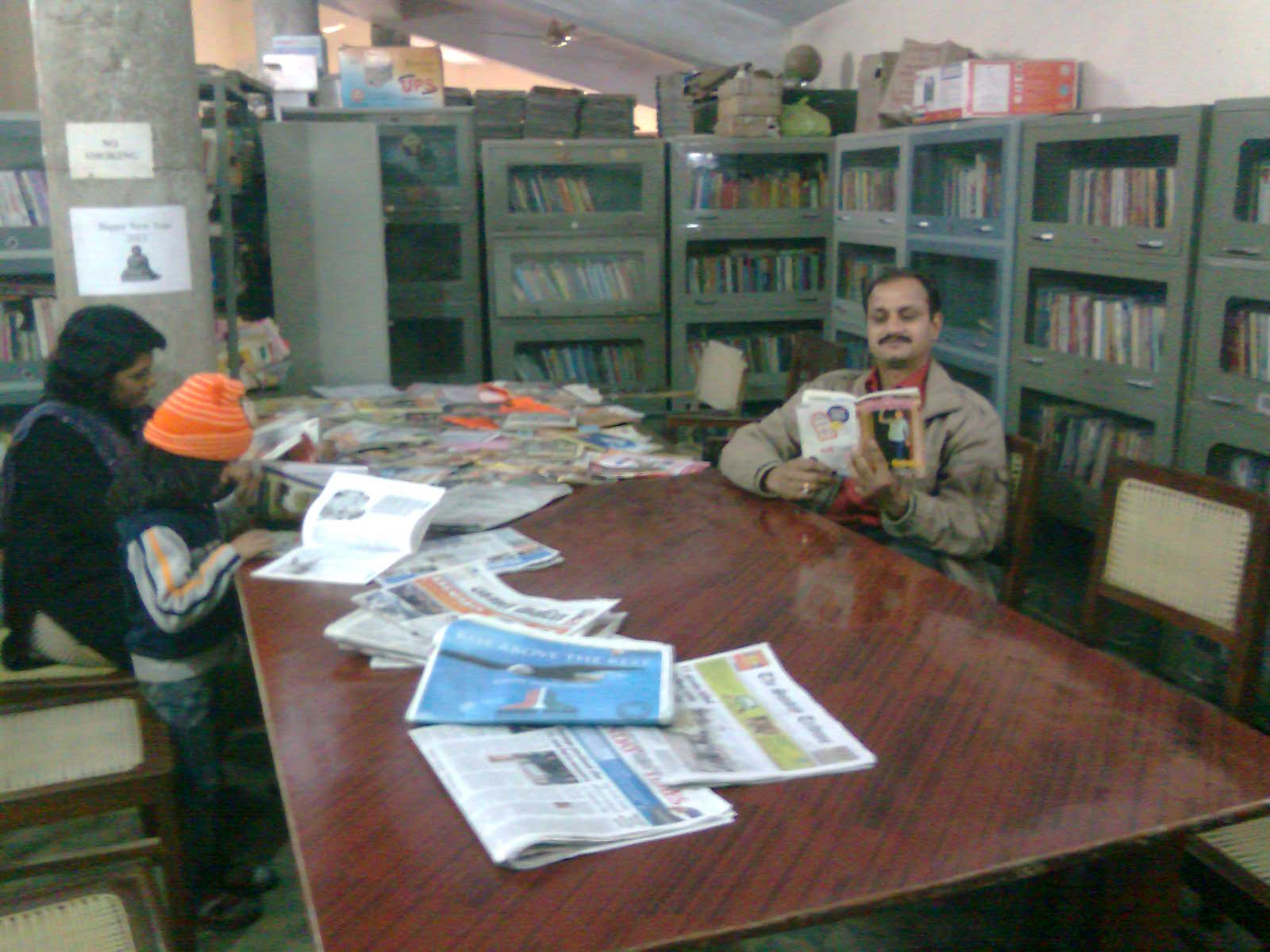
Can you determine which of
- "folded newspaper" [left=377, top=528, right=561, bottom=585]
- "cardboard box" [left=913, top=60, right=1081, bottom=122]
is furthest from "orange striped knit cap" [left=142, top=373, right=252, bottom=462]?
"cardboard box" [left=913, top=60, right=1081, bottom=122]

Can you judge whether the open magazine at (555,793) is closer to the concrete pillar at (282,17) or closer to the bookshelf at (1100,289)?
the bookshelf at (1100,289)

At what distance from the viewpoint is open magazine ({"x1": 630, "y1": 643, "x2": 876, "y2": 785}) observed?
3.96 feet

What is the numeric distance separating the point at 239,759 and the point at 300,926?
76cm

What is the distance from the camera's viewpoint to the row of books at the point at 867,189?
464 centimetres

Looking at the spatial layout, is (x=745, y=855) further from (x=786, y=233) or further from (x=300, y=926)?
(x=786, y=233)

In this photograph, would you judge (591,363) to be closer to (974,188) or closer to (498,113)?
(498,113)

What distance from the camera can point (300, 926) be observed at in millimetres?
2188

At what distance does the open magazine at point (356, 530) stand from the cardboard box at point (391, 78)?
3.50 meters

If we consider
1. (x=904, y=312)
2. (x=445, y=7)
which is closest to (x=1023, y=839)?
(x=904, y=312)

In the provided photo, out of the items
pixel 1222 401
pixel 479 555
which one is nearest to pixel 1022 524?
pixel 1222 401

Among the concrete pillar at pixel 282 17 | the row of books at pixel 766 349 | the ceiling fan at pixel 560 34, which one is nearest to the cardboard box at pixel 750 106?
the row of books at pixel 766 349

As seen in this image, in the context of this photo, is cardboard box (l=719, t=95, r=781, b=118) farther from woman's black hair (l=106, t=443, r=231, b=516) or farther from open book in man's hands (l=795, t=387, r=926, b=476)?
woman's black hair (l=106, t=443, r=231, b=516)

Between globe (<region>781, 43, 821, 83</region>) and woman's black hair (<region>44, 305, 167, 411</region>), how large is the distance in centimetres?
446

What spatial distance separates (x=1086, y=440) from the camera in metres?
3.42
